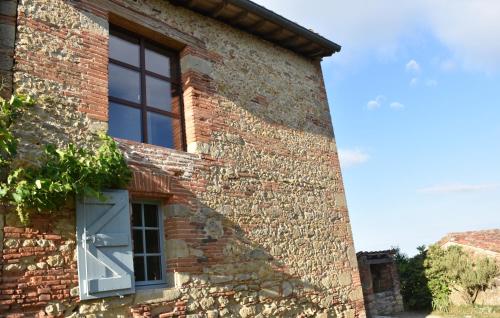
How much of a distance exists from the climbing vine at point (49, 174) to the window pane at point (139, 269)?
38.1 inches

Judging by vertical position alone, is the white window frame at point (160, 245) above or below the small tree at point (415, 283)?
above

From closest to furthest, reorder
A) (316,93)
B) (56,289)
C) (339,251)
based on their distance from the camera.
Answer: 1. (56,289)
2. (339,251)
3. (316,93)

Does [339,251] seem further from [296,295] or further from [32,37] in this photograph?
[32,37]

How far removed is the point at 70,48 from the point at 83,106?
2.42 feet

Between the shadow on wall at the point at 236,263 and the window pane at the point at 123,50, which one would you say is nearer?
the shadow on wall at the point at 236,263

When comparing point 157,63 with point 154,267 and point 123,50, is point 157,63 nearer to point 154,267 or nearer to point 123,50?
point 123,50

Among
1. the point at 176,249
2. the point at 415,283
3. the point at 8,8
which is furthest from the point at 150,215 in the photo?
the point at 415,283

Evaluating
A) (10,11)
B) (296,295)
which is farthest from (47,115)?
(296,295)

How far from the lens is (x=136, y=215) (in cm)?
481

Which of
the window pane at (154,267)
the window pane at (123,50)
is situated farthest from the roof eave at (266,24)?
the window pane at (154,267)

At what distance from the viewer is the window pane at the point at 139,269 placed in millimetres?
4633

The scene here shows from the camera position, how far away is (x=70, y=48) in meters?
4.71

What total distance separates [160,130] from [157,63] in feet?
3.41

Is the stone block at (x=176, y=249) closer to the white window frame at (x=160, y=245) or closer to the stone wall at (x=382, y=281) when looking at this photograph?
the white window frame at (x=160, y=245)
